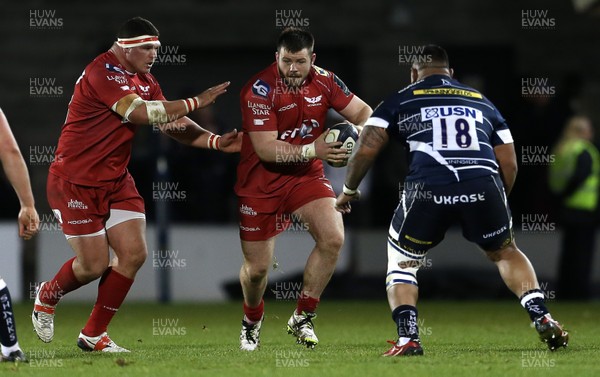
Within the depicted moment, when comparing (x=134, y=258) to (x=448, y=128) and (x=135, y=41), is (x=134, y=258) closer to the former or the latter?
(x=135, y=41)

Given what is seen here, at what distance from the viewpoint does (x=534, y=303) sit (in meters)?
8.08

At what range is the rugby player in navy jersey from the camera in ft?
26.1

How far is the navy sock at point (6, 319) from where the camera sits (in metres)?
7.29

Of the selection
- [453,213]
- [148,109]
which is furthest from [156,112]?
[453,213]

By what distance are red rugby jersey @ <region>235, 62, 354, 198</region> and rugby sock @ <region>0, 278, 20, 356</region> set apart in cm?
243

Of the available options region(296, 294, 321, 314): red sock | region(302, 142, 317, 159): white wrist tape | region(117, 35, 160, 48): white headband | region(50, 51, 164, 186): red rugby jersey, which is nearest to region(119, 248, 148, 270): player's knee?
region(50, 51, 164, 186): red rugby jersey

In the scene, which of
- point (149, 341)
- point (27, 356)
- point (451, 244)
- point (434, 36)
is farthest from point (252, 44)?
point (27, 356)

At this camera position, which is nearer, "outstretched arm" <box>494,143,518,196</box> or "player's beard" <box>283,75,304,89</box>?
"outstretched arm" <box>494,143,518,196</box>

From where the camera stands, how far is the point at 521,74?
19.1 metres

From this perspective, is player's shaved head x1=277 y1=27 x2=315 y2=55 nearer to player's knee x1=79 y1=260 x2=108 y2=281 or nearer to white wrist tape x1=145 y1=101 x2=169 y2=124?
white wrist tape x1=145 y1=101 x2=169 y2=124

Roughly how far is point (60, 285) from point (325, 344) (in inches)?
79.3

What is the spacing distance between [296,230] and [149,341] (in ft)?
18.5

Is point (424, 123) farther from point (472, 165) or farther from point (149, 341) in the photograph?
point (149, 341)

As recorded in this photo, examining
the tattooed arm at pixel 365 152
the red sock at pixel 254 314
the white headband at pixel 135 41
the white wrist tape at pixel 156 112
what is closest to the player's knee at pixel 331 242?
the red sock at pixel 254 314
